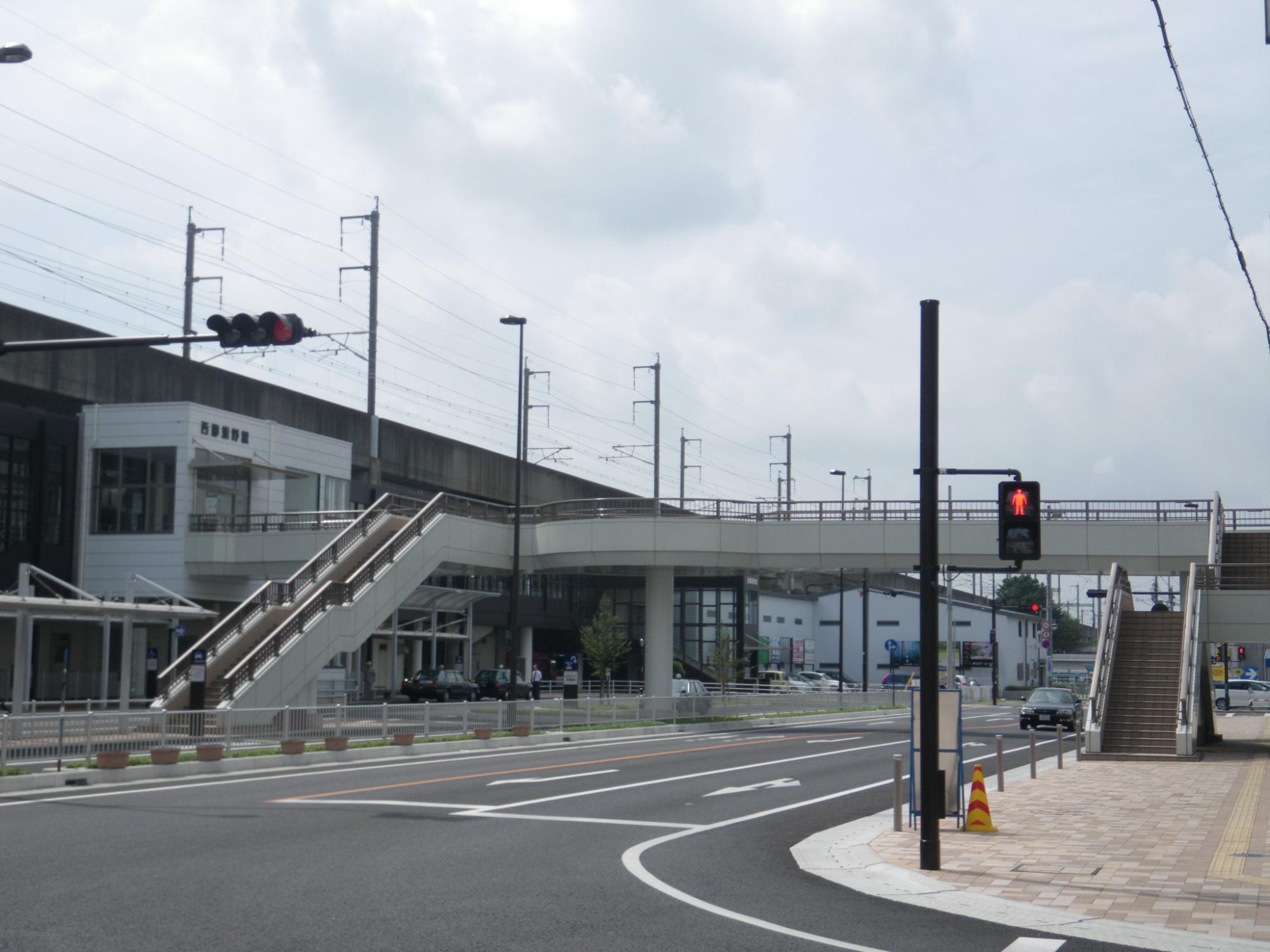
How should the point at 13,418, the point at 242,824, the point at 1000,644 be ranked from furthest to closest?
1. the point at 1000,644
2. the point at 13,418
3. the point at 242,824

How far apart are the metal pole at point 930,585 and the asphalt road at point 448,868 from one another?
1268 millimetres

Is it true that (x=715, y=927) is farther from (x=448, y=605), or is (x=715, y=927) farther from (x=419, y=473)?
(x=419, y=473)

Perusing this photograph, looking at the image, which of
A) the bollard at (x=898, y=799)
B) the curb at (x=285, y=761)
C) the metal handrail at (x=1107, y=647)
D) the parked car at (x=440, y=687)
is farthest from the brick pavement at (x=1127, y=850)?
the parked car at (x=440, y=687)

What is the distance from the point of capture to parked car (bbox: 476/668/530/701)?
187 ft

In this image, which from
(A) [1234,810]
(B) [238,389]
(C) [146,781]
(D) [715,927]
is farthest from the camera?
(B) [238,389]

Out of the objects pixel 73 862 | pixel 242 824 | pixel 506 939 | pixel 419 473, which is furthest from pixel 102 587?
pixel 506 939

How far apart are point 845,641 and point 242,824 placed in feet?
332

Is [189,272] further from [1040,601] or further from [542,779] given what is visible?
[1040,601]

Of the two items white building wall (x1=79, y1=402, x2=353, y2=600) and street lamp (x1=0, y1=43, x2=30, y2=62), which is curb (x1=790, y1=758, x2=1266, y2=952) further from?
white building wall (x1=79, y1=402, x2=353, y2=600)

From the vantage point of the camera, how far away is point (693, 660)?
82312 millimetres

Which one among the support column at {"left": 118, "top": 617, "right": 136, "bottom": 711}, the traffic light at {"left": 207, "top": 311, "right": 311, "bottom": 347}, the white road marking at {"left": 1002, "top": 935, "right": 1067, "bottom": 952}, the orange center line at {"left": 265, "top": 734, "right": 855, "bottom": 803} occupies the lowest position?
the orange center line at {"left": 265, "top": 734, "right": 855, "bottom": 803}

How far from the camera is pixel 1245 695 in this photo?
76750 millimetres

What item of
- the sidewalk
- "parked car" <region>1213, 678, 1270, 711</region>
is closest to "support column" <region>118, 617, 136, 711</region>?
the sidewalk

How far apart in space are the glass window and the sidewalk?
31.6 metres
